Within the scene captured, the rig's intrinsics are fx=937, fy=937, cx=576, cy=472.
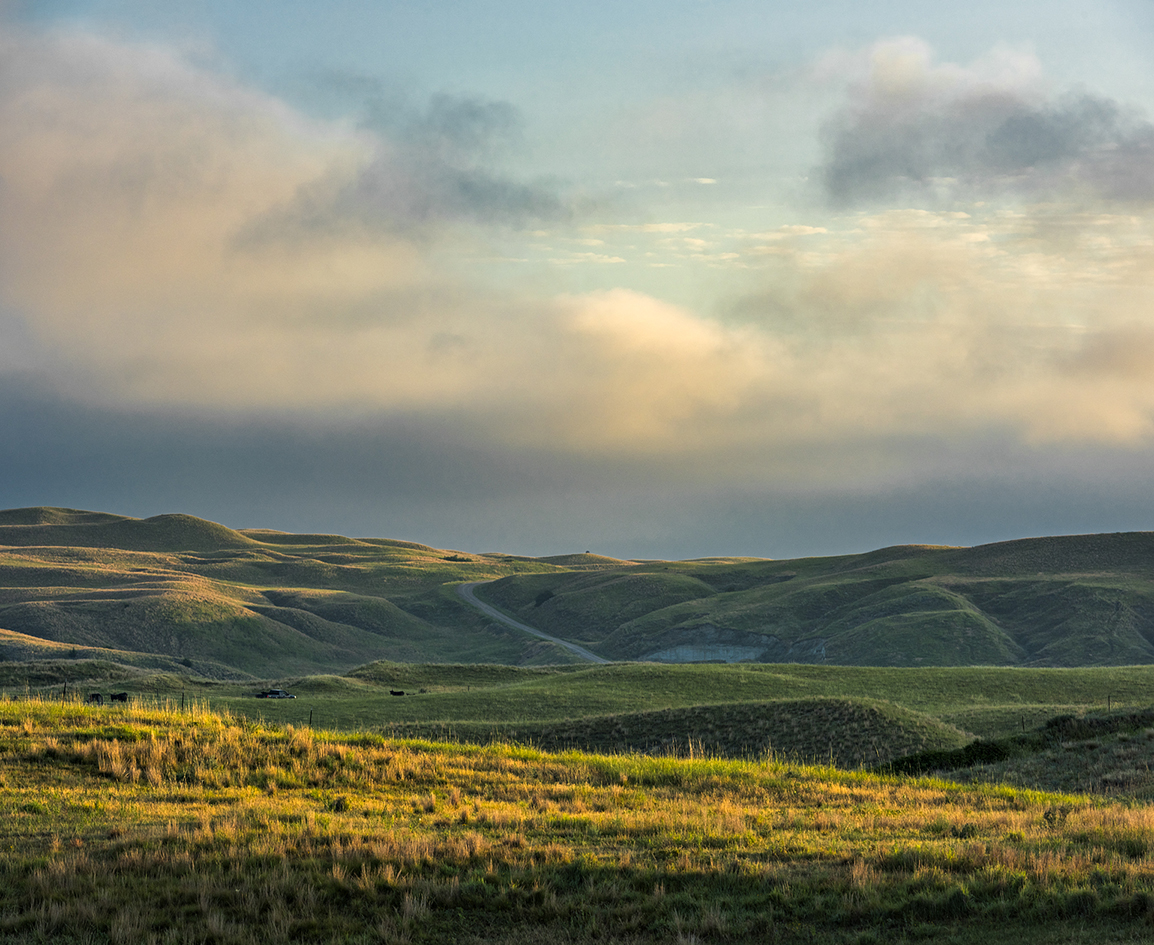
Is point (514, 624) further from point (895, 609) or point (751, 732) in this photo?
point (751, 732)

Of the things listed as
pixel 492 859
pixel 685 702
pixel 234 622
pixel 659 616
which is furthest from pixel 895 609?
pixel 492 859

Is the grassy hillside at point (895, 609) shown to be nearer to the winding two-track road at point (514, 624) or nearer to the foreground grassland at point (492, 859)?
the winding two-track road at point (514, 624)

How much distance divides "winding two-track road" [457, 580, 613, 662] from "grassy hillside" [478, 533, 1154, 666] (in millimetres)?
3310

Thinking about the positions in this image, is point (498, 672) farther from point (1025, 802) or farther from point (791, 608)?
point (791, 608)

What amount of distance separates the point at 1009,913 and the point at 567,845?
5.93 meters

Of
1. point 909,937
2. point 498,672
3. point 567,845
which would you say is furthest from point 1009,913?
point 498,672

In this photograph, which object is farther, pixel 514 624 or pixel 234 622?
pixel 514 624

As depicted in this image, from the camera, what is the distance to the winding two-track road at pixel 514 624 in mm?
130712

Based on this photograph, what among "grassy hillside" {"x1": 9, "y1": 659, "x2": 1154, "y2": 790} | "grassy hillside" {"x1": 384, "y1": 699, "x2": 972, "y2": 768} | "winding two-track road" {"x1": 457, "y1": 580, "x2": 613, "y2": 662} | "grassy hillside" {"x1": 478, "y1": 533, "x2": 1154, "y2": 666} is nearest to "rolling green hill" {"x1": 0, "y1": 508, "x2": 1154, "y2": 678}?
"grassy hillside" {"x1": 478, "y1": 533, "x2": 1154, "y2": 666}

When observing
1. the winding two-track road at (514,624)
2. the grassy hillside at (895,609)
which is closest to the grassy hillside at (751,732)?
the grassy hillside at (895,609)

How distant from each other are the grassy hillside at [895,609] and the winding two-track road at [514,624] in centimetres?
331

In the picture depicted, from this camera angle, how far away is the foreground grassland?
10.7 m

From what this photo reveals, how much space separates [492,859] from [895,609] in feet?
419

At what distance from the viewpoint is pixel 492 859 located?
12.8 meters
